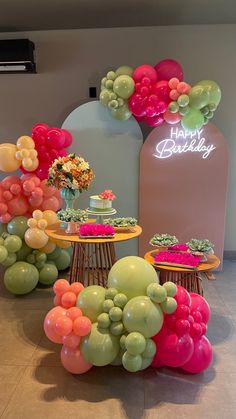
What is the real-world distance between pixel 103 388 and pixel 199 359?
656mm

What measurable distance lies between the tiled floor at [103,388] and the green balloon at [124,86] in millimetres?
2384

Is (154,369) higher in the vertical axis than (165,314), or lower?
lower

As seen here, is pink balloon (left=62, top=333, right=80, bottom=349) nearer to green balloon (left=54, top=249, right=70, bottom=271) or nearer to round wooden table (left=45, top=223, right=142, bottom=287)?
round wooden table (left=45, top=223, right=142, bottom=287)

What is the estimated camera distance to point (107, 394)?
79.5 inches

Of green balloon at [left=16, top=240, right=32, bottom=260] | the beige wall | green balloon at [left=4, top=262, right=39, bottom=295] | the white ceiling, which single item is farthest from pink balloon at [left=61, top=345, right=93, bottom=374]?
the white ceiling

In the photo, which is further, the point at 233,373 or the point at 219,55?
the point at 219,55

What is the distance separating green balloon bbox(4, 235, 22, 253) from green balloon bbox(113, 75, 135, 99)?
1789mm

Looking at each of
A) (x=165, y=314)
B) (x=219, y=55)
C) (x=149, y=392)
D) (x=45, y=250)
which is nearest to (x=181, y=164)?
(x=219, y=55)

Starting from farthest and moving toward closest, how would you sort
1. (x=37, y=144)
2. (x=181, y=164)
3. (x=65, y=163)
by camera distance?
(x=181, y=164), (x=37, y=144), (x=65, y=163)

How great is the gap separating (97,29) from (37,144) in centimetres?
178

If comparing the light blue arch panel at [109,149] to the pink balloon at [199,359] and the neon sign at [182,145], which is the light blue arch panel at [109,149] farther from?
the pink balloon at [199,359]

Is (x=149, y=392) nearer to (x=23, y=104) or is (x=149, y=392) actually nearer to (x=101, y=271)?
(x=101, y=271)

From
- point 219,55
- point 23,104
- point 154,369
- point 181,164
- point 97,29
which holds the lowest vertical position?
point 154,369

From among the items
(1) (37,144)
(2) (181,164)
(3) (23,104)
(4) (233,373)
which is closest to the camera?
(4) (233,373)
